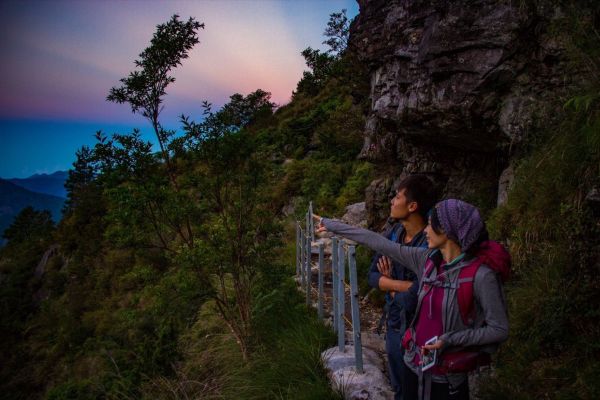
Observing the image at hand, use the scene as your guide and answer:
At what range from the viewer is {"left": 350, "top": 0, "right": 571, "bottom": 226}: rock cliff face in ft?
17.1

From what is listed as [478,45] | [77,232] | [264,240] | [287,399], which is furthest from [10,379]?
[478,45]

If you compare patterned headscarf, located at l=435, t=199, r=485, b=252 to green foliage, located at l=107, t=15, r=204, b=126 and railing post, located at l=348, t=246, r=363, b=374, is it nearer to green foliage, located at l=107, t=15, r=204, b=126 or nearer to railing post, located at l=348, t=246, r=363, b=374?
railing post, located at l=348, t=246, r=363, b=374

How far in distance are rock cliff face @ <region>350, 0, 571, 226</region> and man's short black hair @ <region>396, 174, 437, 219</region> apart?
356 centimetres

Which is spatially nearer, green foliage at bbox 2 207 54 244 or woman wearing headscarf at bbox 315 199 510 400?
woman wearing headscarf at bbox 315 199 510 400

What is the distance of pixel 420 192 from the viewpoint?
2395 mm

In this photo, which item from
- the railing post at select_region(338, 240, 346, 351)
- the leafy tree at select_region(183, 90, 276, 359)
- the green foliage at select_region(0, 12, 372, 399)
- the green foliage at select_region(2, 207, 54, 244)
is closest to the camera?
the railing post at select_region(338, 240, 346, 351)

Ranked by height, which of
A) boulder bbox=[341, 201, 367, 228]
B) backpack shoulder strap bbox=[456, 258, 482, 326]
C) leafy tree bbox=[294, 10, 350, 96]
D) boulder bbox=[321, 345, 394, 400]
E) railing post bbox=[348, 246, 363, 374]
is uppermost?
leafy tree bbox=[294, 10, 350, 96]

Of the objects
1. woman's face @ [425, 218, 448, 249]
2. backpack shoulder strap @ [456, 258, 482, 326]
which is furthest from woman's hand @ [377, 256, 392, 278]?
backpack shoulder strap @ [456, 258, 482, 326]

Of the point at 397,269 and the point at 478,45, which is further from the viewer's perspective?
the point at 478,45

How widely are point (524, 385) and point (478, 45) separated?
478cm

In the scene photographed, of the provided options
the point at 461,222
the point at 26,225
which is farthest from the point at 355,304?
the point at 26,225

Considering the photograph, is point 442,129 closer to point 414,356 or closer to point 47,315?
point 414,356

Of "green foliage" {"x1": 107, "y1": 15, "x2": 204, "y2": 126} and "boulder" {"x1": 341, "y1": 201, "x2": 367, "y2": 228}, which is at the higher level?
"green foliage" {"x1": 107, "y1": 15, "x2": 204, "y2": 126}

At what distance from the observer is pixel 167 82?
16.2 feet
